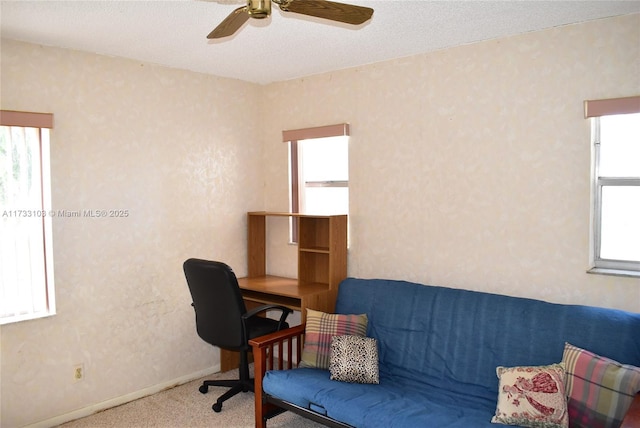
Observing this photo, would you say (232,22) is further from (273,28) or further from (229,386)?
(229,386)

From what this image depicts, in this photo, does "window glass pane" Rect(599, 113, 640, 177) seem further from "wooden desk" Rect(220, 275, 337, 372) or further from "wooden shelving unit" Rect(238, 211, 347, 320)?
"wooden desk" Rect(220, 275, 337, 372)

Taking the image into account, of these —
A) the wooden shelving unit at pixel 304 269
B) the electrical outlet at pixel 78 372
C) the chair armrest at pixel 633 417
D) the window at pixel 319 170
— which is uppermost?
the window at pixel 319 170

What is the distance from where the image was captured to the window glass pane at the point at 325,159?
388 cm

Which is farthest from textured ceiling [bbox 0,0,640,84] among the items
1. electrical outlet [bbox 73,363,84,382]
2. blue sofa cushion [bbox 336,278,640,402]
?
electrical outlet [bbox 73,363,84,382]

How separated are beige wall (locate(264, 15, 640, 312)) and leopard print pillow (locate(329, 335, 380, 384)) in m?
0.72

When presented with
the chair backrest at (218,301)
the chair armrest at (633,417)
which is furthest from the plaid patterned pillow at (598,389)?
the chair backrest at (218,301)

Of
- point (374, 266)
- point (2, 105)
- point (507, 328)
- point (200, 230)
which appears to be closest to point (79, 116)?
point (2, 105)

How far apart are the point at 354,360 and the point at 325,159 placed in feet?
5.84

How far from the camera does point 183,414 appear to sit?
328 centimetres

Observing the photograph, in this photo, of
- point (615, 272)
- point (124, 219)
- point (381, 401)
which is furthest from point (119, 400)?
point (615, 272)

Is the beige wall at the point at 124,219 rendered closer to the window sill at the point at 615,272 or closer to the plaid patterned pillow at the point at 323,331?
the plaid patterned pillow at the point at 323,331

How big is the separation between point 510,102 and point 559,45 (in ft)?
1.31

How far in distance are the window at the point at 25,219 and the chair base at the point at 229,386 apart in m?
1.21

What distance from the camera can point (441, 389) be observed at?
2.77m
